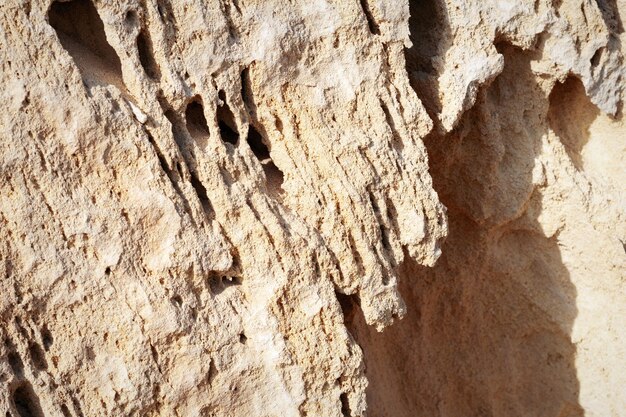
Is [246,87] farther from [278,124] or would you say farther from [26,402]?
[26,402]

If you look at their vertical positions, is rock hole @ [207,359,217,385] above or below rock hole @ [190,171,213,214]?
below

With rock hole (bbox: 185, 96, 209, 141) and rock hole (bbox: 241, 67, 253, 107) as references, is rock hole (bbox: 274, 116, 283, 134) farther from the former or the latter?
rock hole (bbox: 185, 96, 209, 141)

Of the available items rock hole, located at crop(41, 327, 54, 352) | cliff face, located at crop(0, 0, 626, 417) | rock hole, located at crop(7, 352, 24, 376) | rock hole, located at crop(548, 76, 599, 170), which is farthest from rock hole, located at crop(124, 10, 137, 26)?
rock hole, located at crop(548, 76, 599, 170)

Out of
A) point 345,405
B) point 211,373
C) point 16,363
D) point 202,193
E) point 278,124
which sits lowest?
point 345,405

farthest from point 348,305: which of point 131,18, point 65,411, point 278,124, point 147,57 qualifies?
point 131,18

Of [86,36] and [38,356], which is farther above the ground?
[86,36]

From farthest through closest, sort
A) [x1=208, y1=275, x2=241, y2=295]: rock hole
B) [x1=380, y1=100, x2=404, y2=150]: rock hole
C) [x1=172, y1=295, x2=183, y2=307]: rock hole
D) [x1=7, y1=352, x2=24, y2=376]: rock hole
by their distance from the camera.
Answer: [x1=380, y1=100, x2=404, y2=150]: rock hole
[x1=208, y1=275, x2=241, y2=295]: rock hole
[x1=172, y1=295, x2=183, y2=307]: rock hole
[x1=7, y1=352, x2=24, y2=376]: rock hole

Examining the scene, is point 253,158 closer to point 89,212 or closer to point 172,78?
point 172,78

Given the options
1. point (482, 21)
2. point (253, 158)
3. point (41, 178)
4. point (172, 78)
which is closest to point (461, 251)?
point (482, 21)
